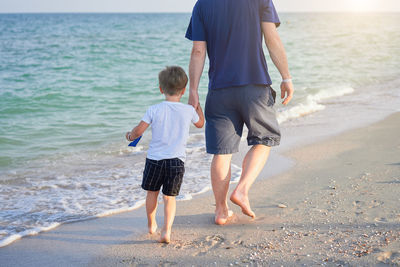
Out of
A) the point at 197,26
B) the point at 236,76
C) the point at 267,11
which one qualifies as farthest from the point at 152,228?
the point at 267,11

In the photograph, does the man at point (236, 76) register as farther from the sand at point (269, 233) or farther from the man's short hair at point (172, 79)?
the sand at point (269, 233)

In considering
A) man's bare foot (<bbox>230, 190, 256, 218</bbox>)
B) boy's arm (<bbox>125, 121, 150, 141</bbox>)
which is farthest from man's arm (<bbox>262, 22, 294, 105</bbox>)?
boy's arm (<bbox>125, 121, 150, 141</bbox>)

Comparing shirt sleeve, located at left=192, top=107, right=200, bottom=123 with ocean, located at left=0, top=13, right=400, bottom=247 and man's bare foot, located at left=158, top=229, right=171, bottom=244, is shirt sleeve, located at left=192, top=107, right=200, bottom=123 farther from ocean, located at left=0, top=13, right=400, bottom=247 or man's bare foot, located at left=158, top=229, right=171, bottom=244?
ocean, located at left=0, top=13, right=400, bottom=247

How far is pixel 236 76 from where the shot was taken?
2.96 metres

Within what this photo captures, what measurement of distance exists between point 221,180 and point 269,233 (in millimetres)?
489

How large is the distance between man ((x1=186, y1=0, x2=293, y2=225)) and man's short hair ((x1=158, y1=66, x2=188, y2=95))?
16cm

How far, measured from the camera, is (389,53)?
20.6 m

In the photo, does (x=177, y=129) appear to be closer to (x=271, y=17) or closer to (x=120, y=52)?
(x=271, y=17)

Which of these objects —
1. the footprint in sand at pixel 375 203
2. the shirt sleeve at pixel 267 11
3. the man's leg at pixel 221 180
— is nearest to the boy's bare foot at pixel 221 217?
the man's leg at pixel 221 180

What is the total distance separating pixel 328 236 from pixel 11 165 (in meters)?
4.35

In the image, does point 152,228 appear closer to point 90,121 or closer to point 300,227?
point 300,227

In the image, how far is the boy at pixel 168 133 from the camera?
111 inches

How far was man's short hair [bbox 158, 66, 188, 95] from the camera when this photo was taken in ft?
9.16

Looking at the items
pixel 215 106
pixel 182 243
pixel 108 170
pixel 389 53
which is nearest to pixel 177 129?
pixel 215 106
